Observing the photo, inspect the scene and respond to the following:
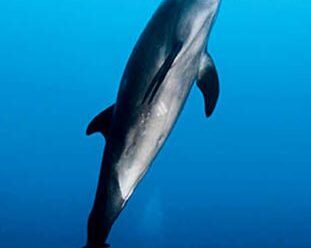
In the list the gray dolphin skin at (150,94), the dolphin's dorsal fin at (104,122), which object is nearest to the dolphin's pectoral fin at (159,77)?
the gray dolphin skin at (150,94)

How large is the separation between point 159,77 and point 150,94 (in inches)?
4.1

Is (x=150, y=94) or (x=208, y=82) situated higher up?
(x=208, y=82)

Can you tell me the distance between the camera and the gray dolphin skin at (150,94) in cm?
308

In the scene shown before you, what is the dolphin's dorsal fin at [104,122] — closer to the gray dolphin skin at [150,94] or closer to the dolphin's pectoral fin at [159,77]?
the gray dolphin skin at [150,94]

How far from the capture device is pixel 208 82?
361 cm

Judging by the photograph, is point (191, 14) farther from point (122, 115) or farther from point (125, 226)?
point (125, 226)

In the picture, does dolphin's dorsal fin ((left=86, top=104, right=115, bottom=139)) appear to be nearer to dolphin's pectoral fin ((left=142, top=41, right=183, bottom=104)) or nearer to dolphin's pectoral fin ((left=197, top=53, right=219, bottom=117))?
dolphin's pectoral fin ((left=142, top=41, right=183, bottom=104))

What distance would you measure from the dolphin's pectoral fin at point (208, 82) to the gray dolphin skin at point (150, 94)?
18 cm

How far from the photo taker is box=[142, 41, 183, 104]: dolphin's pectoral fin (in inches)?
119

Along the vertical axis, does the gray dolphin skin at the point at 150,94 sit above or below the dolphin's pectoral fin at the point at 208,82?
below

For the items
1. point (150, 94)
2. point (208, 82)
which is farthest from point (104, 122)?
point (208, 82)

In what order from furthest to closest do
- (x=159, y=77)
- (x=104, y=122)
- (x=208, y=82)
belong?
(x=208, y=82) → (x=104, y=122) → (x=159, y=77)

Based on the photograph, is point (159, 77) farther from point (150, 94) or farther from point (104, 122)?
point (104, 122)

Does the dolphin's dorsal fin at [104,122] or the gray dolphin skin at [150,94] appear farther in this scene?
the dolphin's dorsal fin at [104,122]
